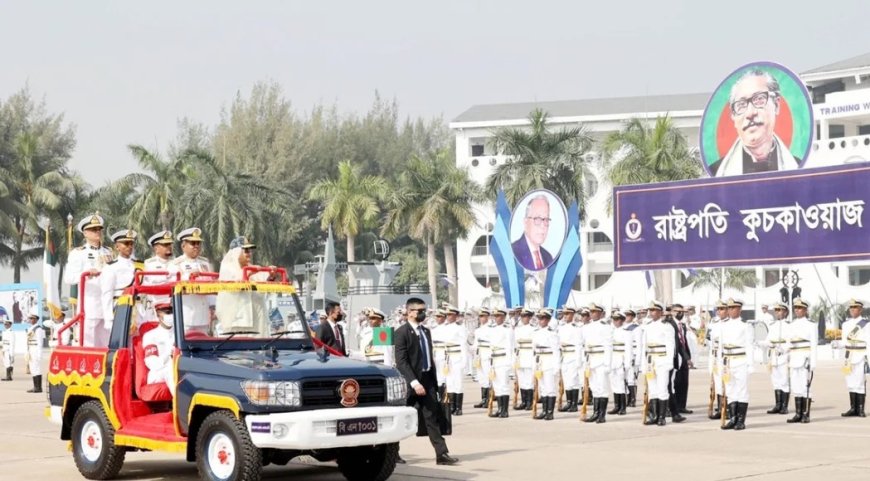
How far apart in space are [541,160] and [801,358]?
34668mm

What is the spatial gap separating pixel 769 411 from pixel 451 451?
7.73 meters

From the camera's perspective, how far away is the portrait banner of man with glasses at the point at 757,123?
29.6 meters

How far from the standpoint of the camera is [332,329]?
1700cm

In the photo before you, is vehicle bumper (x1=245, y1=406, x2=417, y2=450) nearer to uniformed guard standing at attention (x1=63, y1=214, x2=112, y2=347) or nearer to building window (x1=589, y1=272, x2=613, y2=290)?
uniformed guard standing at attention (x1=63, y1=214, x2=112, y2=347)

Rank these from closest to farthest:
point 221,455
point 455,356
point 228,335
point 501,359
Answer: point 221,455
point 228,335
point 501,359
point 455,356

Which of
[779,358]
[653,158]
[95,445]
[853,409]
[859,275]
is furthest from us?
[859,275]

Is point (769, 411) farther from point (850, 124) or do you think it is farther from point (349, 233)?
point (850, 124)

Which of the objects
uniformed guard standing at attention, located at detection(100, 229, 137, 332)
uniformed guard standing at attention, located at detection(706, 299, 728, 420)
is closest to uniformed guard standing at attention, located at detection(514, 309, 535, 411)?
uniformed guard standing at attention, located at detection(706, 299, 728, 420)

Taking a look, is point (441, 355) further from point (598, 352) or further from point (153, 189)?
point (153, 189)

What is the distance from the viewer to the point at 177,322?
479 inches

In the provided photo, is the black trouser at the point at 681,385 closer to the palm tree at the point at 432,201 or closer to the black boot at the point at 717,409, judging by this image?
the black boot at the point at 717,409

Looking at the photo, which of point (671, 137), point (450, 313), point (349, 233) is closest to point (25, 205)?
point (349, 233)

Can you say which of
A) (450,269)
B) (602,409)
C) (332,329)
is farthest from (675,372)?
(450,269)

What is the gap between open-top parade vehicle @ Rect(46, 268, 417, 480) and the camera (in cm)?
1119
